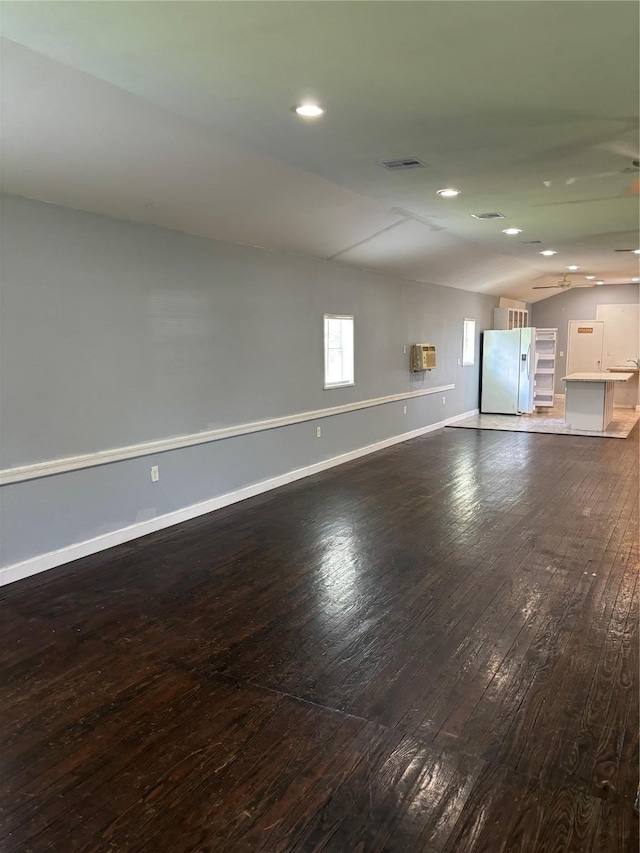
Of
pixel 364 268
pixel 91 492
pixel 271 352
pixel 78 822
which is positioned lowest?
pixel 78 822

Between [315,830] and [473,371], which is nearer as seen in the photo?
[315,830]

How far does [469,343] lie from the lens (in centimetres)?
1081

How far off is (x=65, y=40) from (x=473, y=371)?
31.7 feet

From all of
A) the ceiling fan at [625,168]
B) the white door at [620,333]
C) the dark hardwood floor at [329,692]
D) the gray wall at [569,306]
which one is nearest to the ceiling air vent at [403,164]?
the ceiling fan at [625,168]

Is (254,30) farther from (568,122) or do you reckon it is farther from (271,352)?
(271,352)

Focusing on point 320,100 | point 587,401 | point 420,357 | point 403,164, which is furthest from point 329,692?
point 587,401

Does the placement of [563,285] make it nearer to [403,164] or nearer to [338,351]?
[338,351]

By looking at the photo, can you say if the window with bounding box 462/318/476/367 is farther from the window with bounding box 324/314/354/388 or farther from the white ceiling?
the white ceiling

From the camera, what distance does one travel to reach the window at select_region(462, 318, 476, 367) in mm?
10508

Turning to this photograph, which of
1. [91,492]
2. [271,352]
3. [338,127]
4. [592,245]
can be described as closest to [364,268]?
[271,352]

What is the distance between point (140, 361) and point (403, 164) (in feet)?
7.58

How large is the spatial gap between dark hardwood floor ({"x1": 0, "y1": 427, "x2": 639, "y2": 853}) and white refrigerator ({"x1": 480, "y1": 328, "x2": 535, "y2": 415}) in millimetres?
6678

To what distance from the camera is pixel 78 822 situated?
1771mm

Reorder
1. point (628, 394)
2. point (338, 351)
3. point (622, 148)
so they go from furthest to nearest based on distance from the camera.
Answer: point (628, 394), point (338, 351), point (622, 148)
